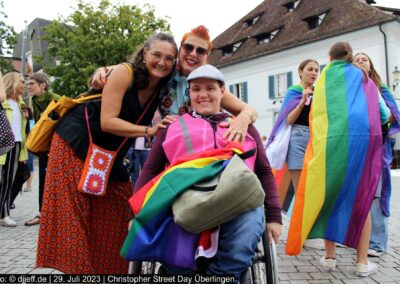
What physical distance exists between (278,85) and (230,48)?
21.3 ft

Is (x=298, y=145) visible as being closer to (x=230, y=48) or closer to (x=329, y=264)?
(x=329, y=264)

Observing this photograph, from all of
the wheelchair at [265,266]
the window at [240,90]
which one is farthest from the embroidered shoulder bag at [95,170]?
the window at [240,90]

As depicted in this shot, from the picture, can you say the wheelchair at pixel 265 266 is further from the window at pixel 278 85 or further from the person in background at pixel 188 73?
the window at pixel 278 85

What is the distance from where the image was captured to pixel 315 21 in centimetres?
2512

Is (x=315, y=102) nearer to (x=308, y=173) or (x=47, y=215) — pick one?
(x=308, y=173)

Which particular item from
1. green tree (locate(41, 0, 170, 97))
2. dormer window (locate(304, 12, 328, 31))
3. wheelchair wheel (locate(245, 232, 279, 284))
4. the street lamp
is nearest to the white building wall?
the street lamp

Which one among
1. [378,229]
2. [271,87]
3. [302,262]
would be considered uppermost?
[271,87]

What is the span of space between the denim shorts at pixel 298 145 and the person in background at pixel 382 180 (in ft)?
2.57

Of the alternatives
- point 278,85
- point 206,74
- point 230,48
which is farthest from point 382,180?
point 230,48

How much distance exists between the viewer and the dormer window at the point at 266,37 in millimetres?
27812

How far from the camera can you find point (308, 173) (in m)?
3.59

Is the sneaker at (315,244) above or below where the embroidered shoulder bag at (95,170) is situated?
below

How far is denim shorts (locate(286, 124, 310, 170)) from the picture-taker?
14.7 ft

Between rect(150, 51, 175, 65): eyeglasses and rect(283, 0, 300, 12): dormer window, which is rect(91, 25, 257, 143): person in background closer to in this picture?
rect(150, 51, 175, 65): eyeglasses
